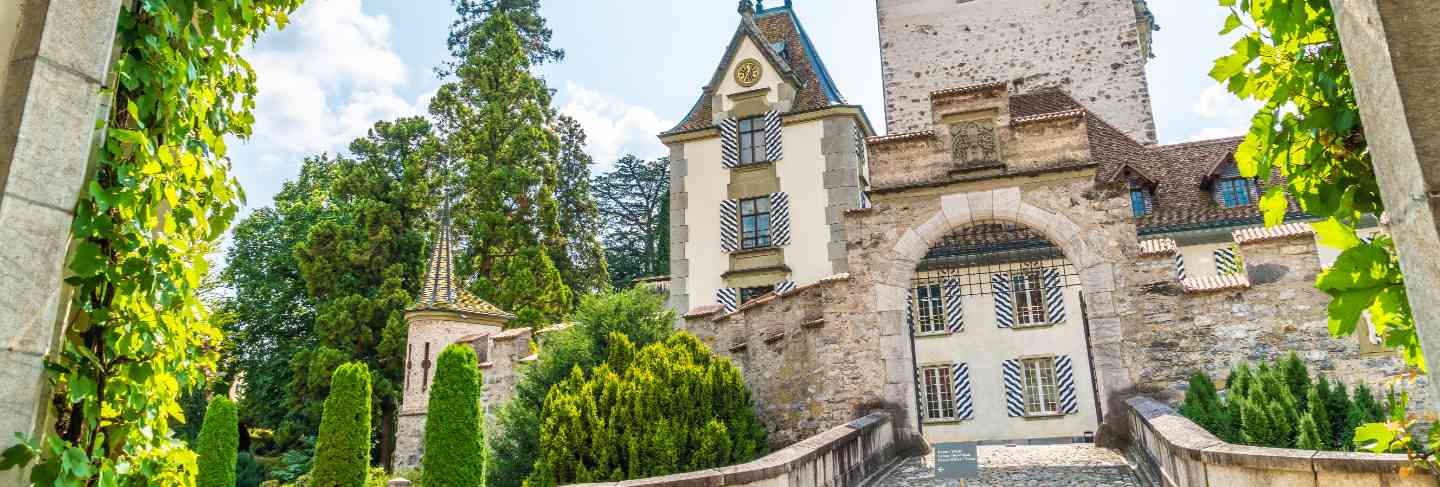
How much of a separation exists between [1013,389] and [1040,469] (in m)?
12.2

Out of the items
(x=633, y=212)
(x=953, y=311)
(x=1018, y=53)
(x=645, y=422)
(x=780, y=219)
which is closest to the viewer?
(x=645, y=422)

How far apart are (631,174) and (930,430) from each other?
2677 centimetres

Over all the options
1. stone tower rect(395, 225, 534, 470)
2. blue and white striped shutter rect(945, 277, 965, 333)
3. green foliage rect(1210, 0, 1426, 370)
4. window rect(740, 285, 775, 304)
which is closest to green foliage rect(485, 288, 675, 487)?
stone tower rect(395, 225, 534, 470)

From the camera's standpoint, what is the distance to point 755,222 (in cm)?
2038

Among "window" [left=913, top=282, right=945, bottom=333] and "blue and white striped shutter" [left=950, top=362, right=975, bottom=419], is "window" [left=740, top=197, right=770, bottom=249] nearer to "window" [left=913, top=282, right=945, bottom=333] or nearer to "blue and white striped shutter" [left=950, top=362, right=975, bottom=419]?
"window" [left=913, top=282, right=945, bottom=333]

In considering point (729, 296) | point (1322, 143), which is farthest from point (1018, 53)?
point (1322, 143)

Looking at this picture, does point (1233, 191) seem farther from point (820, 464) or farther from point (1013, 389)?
point (820, 464)

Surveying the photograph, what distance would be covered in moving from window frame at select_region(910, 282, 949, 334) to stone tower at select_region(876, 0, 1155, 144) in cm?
441

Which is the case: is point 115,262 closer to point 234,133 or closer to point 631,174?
point 234,133

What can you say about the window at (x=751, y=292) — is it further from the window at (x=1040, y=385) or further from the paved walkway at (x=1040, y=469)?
the paved walkway at (x=1040, y=469)

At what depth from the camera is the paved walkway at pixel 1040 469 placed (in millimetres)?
8844

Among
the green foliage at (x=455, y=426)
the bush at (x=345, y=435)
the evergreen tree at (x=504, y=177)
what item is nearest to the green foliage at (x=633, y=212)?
the evergreen tree at (x=504, y=177)

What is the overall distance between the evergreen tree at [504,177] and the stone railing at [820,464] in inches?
548

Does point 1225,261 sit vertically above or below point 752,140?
below
